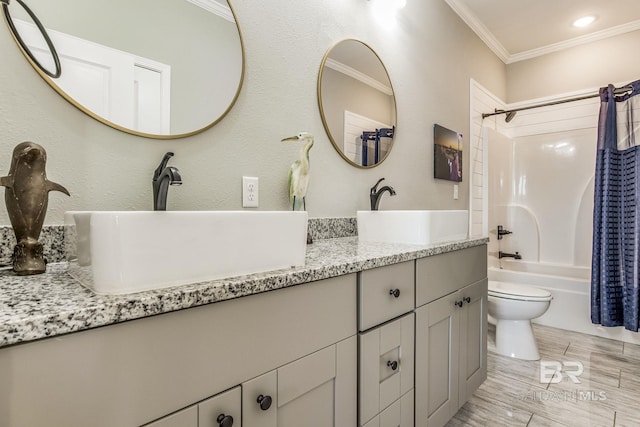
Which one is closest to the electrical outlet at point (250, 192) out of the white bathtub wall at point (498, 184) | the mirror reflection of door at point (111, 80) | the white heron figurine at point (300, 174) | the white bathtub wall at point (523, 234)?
the white heron figurine at point (300, 174)

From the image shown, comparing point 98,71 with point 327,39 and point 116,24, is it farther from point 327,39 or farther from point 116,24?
point 327,39

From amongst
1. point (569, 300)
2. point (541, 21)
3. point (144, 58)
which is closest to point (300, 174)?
point (144, 58)

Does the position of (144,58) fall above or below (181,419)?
above

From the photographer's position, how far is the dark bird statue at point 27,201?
73 cm

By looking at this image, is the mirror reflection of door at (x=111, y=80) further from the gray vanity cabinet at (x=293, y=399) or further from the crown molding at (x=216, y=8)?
the gray vanity cabinet at (x=293, y=399)

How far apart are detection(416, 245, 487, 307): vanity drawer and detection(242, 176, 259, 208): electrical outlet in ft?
2.10

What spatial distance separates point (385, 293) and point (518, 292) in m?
1.74

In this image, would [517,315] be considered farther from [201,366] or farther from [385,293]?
[201,366]

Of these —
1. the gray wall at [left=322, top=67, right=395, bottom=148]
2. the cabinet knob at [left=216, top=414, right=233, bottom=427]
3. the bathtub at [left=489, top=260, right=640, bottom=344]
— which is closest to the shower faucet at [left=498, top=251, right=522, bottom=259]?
the bathtub at [left=489, top=260, right=640, bottom=344]

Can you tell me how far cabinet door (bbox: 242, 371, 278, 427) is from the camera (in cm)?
68

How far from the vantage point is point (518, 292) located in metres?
2.32

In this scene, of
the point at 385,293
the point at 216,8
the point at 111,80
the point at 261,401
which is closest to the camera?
the point at 261,401

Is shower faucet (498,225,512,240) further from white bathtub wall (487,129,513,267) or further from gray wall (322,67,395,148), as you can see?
gray wall (322,67,395,148)

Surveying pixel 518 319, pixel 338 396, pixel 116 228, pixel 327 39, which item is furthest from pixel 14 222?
pixel 518 319
